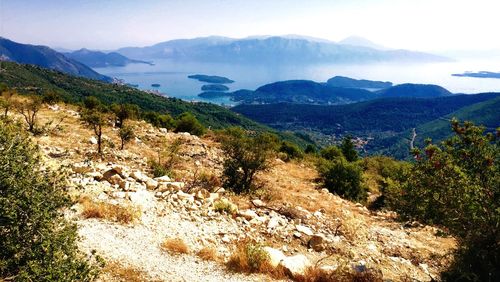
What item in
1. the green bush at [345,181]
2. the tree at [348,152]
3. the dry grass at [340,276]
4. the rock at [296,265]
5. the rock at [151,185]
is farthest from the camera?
the tree at [348,152]

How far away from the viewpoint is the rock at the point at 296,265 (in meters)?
8.51

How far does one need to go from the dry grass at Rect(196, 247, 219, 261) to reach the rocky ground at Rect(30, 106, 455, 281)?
0.15 metres

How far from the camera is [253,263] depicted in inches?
343

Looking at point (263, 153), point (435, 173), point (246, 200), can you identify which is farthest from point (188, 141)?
point (435, 173)

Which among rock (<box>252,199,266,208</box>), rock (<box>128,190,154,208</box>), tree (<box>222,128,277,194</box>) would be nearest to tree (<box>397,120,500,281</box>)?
rock (<box>252,199,266,208</box>)

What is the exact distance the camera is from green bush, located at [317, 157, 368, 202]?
21.1 m

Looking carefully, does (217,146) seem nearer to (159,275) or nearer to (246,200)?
(246,200)

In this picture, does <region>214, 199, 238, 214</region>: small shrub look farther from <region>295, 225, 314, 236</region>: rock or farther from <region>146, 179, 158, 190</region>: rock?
<region>146, 179, 158, 190</region>: rock

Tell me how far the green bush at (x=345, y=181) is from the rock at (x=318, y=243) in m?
10.1

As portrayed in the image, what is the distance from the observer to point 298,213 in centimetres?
1341

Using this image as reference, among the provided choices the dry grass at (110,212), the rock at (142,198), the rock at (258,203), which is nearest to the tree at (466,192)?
the rock at (258,203)

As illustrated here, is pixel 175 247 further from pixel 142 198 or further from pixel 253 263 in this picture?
pixel 142 198

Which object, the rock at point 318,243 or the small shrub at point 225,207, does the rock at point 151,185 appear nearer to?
the small shrub at point 225,207

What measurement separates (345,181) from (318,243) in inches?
456
